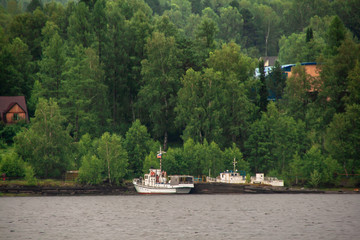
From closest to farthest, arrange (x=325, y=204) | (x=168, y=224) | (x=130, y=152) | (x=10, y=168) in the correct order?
1. (x=168, y=224)
2. (x=325, y=204)
3. (x=10, y=168)
4. (x=130, y=152)

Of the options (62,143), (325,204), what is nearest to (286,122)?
(325,204)

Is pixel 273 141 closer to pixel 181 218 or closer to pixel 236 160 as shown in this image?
pixel 236 160

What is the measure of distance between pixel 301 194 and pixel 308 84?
911 inches

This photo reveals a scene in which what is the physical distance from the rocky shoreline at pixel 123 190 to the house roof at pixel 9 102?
24890mm

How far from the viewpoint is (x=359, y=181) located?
111 metres

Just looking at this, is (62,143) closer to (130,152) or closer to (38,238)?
(130,152)

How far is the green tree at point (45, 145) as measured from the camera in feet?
354

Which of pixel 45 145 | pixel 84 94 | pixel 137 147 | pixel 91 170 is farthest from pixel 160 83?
pixel 45 145

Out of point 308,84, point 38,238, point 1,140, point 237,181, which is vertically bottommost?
point 38,238

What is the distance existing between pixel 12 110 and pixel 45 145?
22.6 meters

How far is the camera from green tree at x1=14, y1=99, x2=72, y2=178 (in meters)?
108

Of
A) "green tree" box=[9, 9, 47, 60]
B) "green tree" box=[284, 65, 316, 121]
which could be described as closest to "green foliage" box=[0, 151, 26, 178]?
"green tree" box=[9, 9, 47, 60]

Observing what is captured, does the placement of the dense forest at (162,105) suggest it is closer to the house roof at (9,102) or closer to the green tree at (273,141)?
the green tree at (273,141)

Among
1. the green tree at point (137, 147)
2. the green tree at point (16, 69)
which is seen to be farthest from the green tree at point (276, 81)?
the green tree at point (16, 69)
